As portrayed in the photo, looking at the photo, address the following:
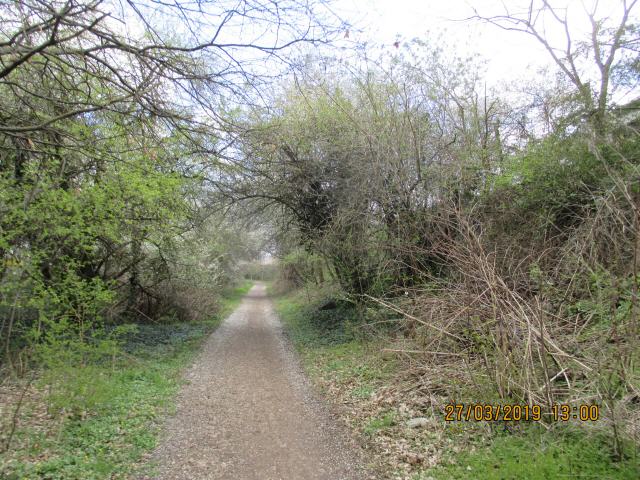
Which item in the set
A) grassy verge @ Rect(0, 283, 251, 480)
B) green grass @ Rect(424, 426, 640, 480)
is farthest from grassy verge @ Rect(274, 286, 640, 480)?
grassy verge @ Rect(0, 283, 251, 480)

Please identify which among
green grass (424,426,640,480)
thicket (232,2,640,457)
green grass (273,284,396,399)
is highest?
thicket (232,2,640,457)

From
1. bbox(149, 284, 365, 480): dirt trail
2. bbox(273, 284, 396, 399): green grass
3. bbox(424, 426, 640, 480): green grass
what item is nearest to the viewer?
bbox(424, 426, 640, 480): green grass

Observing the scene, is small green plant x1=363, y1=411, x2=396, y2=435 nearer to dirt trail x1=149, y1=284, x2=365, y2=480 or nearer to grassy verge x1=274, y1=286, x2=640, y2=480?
grassy verge x1=274, y1=286, x2=640, y2=480

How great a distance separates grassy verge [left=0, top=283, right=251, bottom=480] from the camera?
3.79m

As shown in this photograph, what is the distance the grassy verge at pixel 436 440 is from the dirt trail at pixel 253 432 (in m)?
0.43

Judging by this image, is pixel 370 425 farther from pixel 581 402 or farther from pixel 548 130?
pixel 548 130

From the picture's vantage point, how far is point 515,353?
172 inches

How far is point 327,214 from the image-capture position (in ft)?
37.8

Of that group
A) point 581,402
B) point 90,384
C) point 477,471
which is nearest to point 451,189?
point 581,402

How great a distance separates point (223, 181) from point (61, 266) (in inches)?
179

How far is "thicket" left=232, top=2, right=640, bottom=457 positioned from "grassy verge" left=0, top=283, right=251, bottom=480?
3819 millimetres

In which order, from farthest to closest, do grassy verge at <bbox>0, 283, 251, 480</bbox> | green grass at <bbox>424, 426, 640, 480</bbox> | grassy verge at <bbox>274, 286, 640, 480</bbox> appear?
grassy verge at <bbox>0, 283, 251, 480</bbox>, grassy verge at <bbox>274, 286, 640, 480</bbox>, green grass at <bbox>424, 426, 640, 480</bbox>
